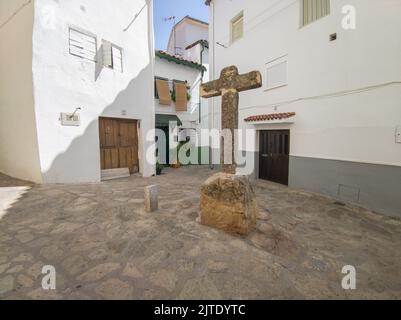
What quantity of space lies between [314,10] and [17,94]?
→ 8985 mm

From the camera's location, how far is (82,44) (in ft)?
21.0

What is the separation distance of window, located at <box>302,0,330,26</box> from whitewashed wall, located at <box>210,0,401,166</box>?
214mm

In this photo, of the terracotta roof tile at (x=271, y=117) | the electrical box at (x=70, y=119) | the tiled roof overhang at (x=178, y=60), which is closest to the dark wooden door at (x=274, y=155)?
the terracotta roof tile at (x=271, y=117)

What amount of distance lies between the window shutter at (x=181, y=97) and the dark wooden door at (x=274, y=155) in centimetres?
559

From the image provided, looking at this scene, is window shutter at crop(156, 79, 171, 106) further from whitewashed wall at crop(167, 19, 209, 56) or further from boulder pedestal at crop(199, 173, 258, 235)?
boulder pedestal at crop(199, 173, 258, 235)

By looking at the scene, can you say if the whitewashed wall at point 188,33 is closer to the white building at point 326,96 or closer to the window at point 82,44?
the white building at point 326,96

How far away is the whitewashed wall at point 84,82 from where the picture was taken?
5.51 meters

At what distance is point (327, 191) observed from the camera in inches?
237

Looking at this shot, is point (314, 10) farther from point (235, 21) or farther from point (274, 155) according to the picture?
point (274, 155)

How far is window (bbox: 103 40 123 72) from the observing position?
7.01m

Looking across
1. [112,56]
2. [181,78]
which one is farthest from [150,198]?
[181,78]

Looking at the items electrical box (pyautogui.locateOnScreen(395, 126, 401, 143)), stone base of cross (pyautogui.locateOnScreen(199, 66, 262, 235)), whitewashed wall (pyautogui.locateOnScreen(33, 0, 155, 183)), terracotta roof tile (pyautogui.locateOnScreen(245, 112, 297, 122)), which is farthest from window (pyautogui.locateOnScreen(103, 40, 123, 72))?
electrical box (pyautogui.locateOnScreen(395, 126, 401, 143))
